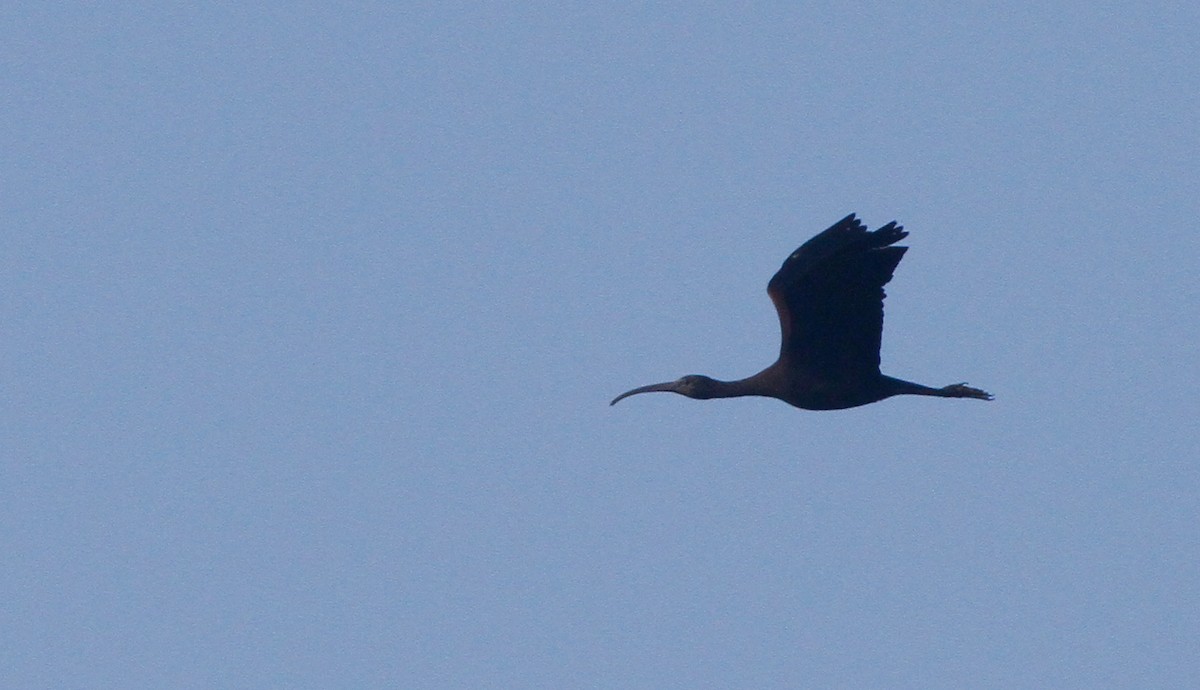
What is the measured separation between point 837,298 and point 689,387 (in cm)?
206

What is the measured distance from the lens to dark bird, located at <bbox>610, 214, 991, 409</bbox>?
22.5m

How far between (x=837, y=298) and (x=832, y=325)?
351 millimetres

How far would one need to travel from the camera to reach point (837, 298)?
2294cm

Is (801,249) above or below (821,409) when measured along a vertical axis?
above

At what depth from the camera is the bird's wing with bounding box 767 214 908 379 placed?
73.7 feet

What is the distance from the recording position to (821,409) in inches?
933

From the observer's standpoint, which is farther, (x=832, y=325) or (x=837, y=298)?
(x=832, y=325)

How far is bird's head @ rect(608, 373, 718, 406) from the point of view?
79.4 ft

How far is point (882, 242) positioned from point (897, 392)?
1894 mm

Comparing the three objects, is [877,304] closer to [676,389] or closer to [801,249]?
[801,249]

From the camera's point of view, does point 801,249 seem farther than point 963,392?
No

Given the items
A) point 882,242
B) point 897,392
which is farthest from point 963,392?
point 882,242

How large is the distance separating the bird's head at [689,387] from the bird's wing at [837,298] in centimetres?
98

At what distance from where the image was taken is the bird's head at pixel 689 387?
24.2 m
